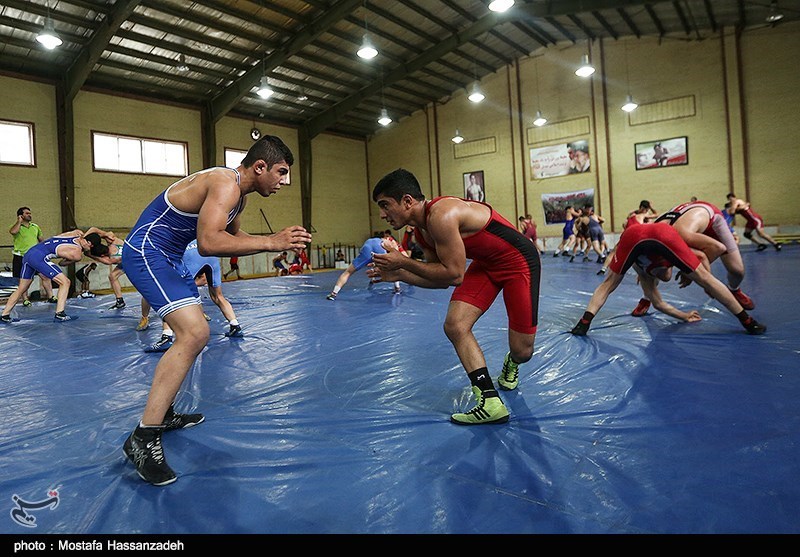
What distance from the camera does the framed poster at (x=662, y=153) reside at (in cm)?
1737

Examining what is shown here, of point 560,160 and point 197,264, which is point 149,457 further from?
point 560,160

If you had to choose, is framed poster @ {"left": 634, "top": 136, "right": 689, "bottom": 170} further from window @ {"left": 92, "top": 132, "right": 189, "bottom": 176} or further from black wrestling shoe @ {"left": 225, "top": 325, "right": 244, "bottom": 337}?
black wrestling shoe @ {"left": 225, "top": 325, "right": 244, "bottom": 337}

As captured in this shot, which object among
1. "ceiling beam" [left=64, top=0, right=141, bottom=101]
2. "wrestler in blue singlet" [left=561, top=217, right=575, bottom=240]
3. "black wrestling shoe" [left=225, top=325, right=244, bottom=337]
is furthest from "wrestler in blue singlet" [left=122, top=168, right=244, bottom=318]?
"wrestler in blue singlet" [left=561, top=217, right=575, bottom=240]

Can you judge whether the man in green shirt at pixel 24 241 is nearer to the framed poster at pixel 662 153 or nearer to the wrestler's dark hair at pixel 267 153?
the wrestler's dark hair at pixel 267 153

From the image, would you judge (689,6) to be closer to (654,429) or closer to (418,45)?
(418,45)

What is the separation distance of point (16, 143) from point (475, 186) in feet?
53.6

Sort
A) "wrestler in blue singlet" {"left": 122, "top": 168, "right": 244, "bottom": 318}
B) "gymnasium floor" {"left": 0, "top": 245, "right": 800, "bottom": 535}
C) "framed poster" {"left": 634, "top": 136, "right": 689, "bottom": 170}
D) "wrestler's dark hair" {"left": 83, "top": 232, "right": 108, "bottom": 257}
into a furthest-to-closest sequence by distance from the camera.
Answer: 1. "framed poster" {"left": 634, "top": 136, "right": 689, "bottom": 170}
2. "wrestler's dark hair" {"left": 83, "top": 232, "right": 108, "bottom": 257}
3. "wrestler in blue singlet" {"left": 122, "top": 168, "right": 244, "bottom": 318}
4. "gymnasium floor" {"left": 0, "top": 245, "right": 800, "bottom": 535}

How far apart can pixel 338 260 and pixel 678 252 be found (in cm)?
→ 1759

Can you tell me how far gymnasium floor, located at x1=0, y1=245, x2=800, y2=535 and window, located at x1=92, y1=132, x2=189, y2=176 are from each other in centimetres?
1299

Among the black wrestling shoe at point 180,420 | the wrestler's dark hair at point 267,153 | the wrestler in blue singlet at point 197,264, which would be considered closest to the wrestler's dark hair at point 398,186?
the wrestler's dark hair at point 267,153

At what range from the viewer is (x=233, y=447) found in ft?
7.64

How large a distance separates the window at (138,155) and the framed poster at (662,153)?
16697mm

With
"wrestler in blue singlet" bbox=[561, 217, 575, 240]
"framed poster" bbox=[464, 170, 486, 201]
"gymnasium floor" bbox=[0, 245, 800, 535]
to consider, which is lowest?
"gymnasium floor" bbox=[0, 245, 800, 535]

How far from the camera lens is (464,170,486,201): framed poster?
70.4 ft
